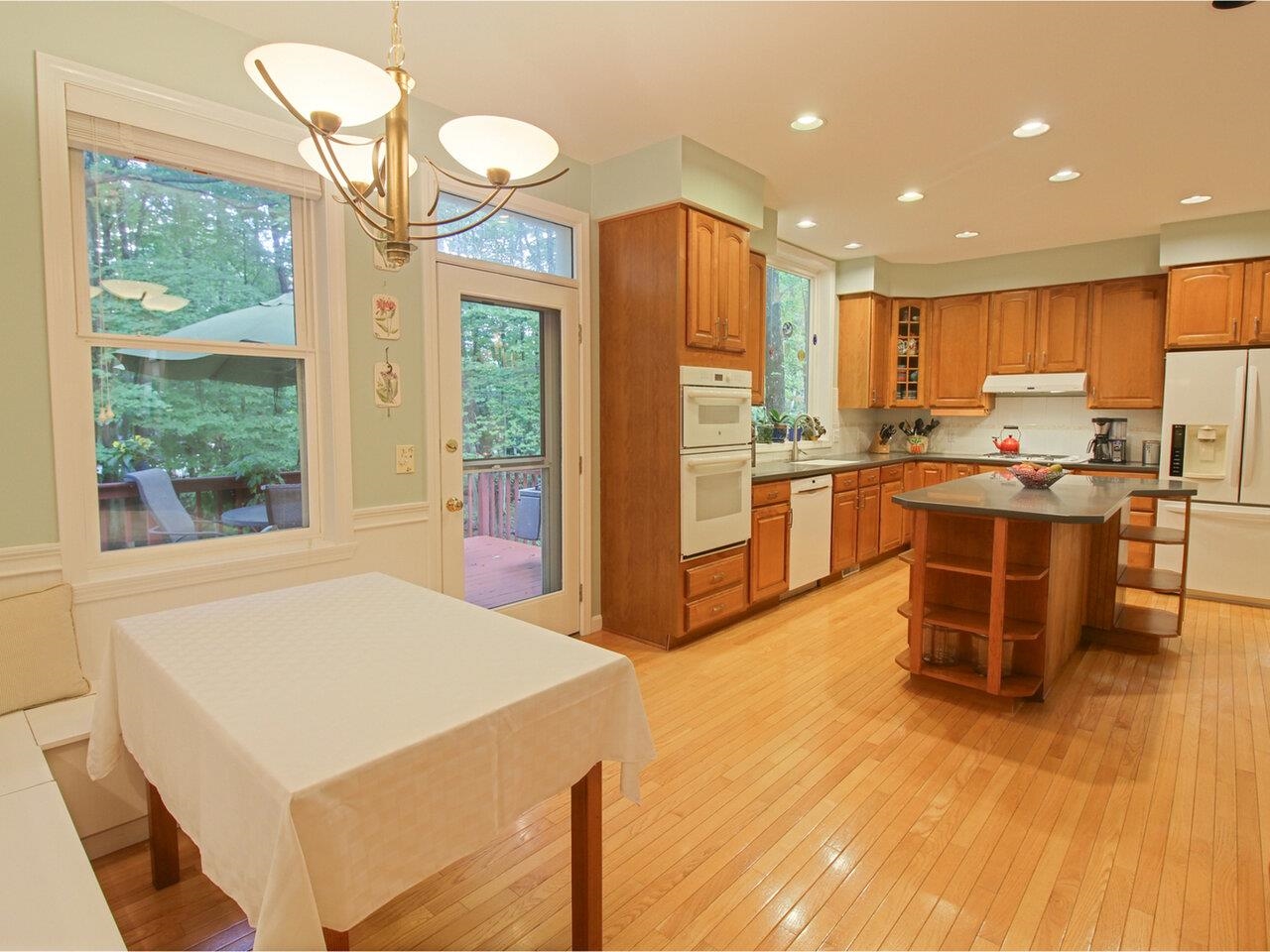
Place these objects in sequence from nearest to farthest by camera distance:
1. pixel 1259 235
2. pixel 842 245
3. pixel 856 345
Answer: pixel 1259 235
pixel 842 245
pixel 856 345

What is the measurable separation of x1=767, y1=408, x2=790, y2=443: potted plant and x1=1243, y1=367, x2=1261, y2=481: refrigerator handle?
305 centimetres

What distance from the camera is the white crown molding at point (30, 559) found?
2.08 metres

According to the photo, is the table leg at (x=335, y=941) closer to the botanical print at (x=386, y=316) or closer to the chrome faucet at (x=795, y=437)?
the botanical print at (x=386, y=316)

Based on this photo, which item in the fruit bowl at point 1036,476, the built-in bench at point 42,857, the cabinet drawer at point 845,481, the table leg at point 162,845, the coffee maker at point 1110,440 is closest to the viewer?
the built-in bench at point 42,857

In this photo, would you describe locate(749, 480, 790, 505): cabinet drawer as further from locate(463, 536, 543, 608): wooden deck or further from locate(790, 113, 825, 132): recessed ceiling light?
locate(790, 113, 825, 132): recessed ceiling light

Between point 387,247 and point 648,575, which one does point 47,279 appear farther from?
point 648,575

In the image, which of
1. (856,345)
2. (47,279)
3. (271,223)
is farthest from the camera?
(856,345)

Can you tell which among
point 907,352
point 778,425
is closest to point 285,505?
point 778,425

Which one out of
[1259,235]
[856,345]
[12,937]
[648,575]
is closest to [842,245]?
[856,345]

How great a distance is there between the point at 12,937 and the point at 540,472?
2800mm

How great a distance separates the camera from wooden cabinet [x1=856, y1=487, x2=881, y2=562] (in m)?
5.43

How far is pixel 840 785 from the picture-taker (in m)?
2.42

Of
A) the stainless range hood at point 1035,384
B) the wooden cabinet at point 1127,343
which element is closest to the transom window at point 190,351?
the stainless range hood at point 1035,384

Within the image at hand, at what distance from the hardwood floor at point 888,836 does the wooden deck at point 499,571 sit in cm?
87
